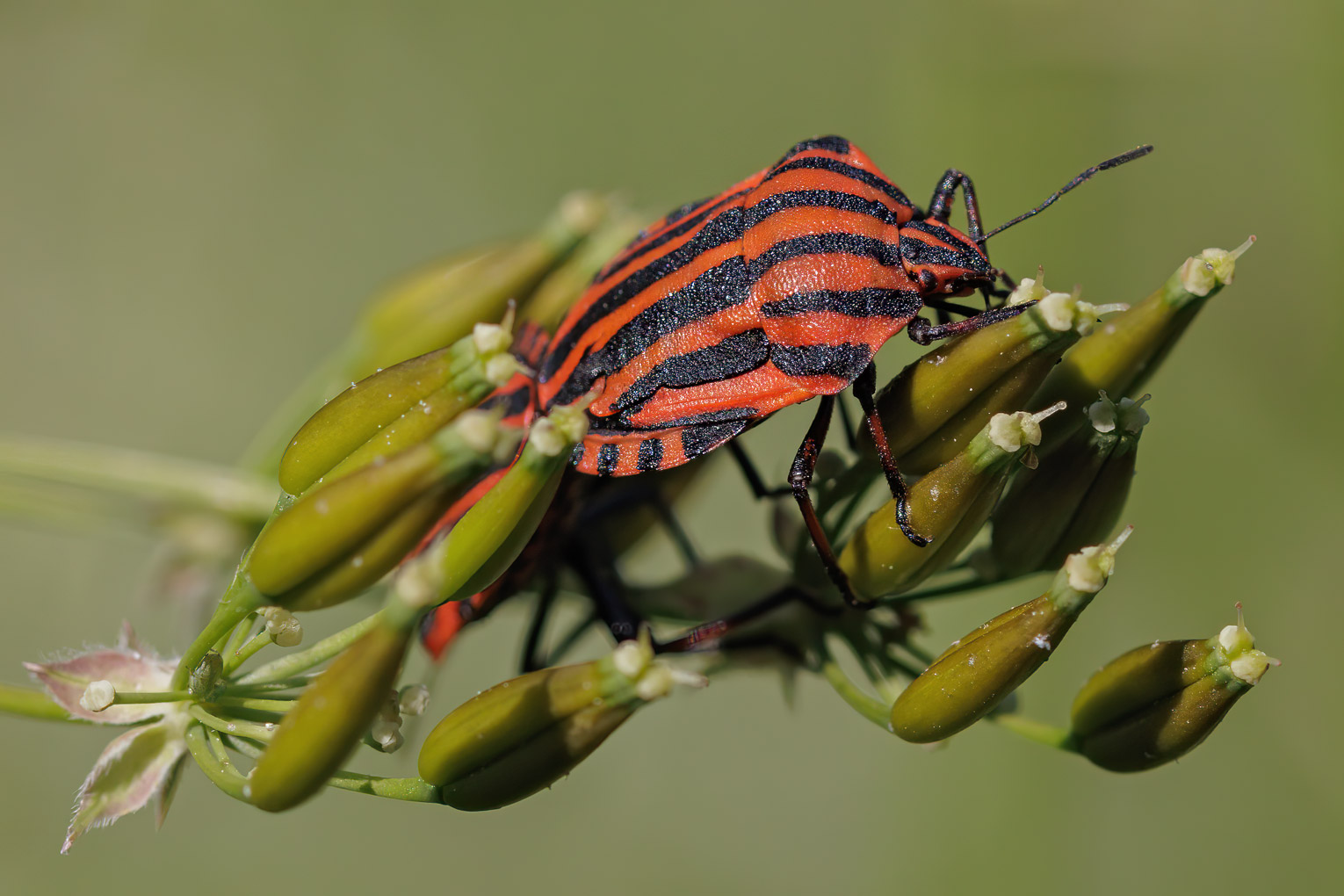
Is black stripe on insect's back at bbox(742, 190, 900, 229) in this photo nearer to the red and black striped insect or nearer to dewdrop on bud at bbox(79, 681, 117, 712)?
the red and black striped insect

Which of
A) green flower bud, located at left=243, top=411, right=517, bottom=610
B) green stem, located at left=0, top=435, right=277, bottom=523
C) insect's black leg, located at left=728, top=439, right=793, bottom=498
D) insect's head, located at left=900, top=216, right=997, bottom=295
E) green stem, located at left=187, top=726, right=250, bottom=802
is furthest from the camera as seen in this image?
green stem, located at left=0, top=435, right=277, bottom=523

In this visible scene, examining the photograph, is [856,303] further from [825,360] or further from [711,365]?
[711,365]

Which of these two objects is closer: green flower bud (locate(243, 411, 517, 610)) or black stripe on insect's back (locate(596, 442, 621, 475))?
green flower bud (locate(243, 411, 517, 610))

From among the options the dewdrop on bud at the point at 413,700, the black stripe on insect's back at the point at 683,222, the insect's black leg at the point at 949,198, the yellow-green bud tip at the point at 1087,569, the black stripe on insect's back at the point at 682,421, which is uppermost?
the black stripe on insect's back at the point at 683,222

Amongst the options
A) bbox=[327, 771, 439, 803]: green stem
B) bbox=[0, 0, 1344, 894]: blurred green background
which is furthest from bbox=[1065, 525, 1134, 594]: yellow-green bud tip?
bbox=[0, 0, 1344, 894]: blurred green background

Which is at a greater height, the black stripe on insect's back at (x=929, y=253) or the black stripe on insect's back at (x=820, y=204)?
the black stripe on insect's back at (x=820, y=204)

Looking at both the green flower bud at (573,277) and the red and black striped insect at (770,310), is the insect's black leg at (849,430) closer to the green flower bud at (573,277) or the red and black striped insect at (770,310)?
the red and black striped insect at (770,310)

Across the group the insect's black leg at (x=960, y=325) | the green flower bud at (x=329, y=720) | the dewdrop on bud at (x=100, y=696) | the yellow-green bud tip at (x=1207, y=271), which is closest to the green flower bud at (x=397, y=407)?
the green flower bud at (x=329, y=720)

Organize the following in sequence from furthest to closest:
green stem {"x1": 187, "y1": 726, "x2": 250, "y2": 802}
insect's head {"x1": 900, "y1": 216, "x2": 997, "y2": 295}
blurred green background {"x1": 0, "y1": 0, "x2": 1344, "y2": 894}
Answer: blurred green background {"x1": 0, "y1": 0, "x2": 1344, "y2": 894}
insect's head {"x1": 900, "y1": 216, "x2": 997, "y2": 295}
green stem {"x1": 187, "y1": 726, "x2": 250, "y2": 802}
